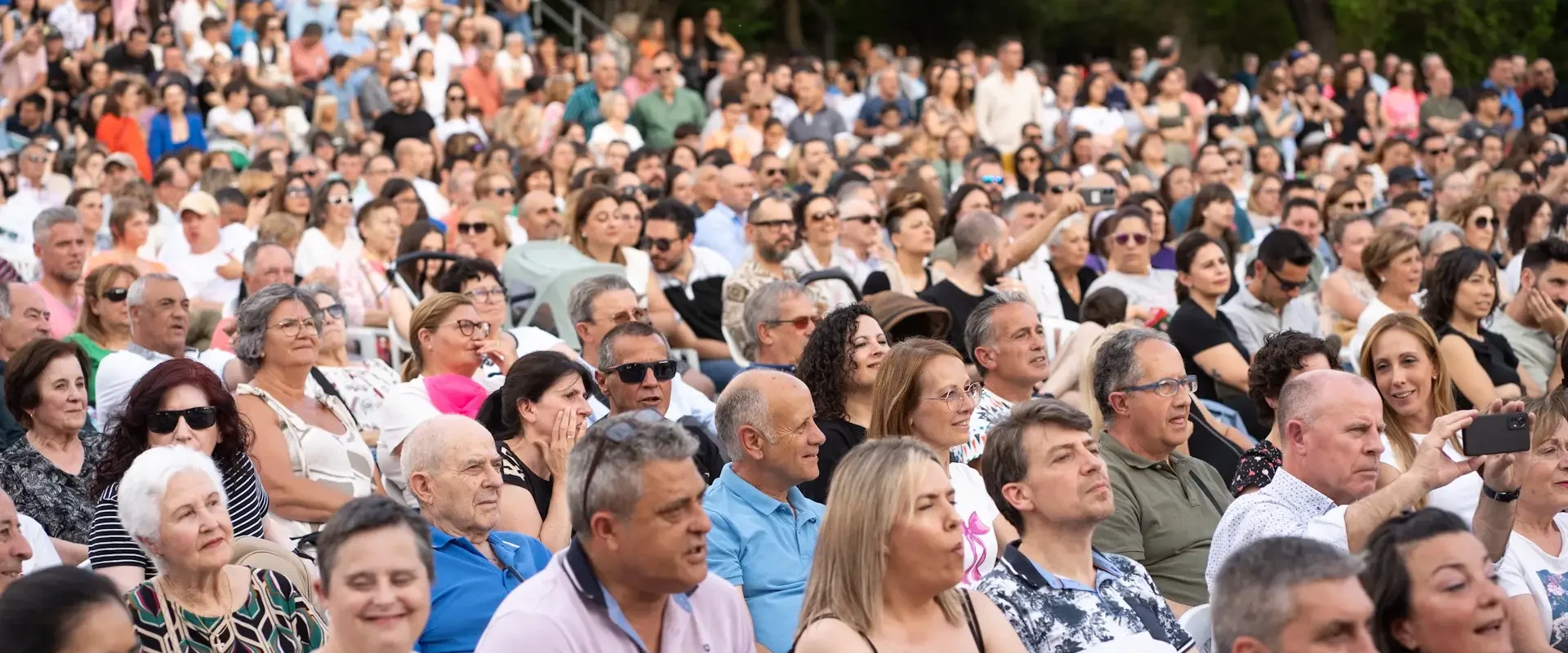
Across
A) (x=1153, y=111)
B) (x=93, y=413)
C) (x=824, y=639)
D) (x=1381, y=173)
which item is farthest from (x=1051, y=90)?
(x=824, y=639)

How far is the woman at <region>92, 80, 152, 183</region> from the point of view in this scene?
44.9 ft

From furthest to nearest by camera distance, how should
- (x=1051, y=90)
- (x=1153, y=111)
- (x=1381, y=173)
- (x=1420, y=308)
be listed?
(x=1051, y=90) < (x=1153, y=111) < (x=1381, y=173) < (x=1420, y=308)

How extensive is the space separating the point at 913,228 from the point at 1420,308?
237 cm

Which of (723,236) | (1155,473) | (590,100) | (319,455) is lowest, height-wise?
(319,455)

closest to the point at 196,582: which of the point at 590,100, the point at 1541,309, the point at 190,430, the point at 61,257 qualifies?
the point at 190,430

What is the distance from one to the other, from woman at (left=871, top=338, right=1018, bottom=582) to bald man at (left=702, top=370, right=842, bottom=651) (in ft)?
1.33

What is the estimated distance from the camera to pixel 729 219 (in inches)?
428

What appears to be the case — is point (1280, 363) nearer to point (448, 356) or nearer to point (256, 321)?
point (448, 356)

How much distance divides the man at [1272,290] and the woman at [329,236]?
14.0 feet

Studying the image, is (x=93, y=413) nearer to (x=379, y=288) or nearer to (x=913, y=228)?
(x=379, y=288)

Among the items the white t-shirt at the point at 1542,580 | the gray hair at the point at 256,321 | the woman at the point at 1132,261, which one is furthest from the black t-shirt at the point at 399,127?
the white t-shirt at the point at 1542,580

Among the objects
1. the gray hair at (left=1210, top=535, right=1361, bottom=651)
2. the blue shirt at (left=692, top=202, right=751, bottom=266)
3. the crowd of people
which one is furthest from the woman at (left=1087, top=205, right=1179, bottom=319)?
the gray hair at (left=1210, top=535, right=1361, bottom=651)

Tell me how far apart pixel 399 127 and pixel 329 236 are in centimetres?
508

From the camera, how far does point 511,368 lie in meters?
5.50
